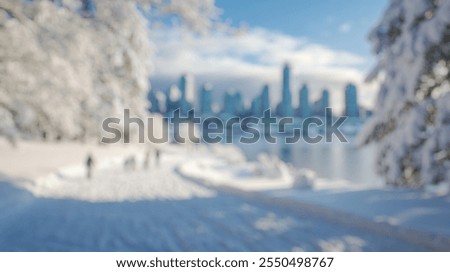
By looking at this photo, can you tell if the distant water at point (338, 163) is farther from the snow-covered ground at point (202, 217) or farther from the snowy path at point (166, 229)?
the snowy path at point (166, 229)

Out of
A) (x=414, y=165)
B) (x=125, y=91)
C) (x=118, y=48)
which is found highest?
(x=118, y=48)

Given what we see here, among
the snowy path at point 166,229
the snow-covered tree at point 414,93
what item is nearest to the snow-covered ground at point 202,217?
the snowy path at point 166,229

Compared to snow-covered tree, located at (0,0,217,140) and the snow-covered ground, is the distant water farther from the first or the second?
snow-covered tree, located at (0,0,217,140)

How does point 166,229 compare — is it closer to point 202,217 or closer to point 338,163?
point 202,217

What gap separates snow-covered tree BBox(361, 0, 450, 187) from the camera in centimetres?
652

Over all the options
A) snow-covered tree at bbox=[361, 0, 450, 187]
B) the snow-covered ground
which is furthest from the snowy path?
snow-covered tree at bbox=[361, 0, 450, 187]

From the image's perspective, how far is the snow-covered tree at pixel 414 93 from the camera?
6.52 m

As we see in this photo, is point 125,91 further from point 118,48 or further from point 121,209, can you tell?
point 121,209

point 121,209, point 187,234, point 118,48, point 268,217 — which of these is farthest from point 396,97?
point 118,48

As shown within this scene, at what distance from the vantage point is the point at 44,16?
775 centimetres

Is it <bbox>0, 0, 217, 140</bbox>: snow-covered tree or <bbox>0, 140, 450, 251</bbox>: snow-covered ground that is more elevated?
<bbox>0, 0, 217, 140</bbox>: snow-covered tree

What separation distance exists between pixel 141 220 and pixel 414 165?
232 inches

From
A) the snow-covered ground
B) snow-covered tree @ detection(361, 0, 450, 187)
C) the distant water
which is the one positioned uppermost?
snow-covered tree @ detection(361, 0, 450, 187)

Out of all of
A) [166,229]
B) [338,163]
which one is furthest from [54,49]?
[338,163]
